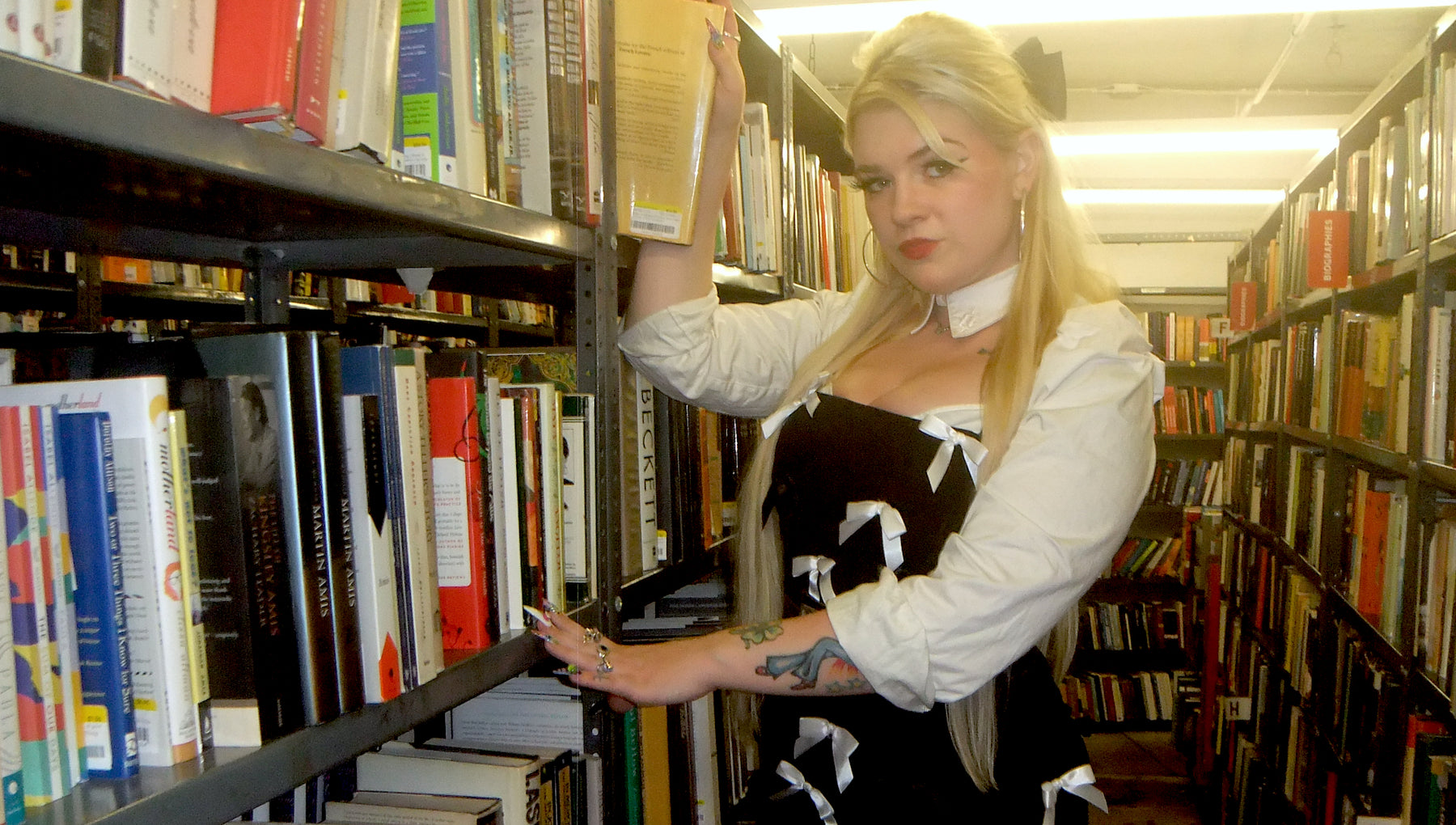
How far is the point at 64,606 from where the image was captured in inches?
21.1

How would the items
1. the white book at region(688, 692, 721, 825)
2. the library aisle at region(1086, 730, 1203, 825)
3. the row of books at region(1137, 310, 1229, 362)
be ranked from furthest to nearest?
the row of books at region(1137, 310, 1229, 362) → the library aisle at region(1086, 730, 1203, 825) → the white book at region(688, 692, 721, 825)

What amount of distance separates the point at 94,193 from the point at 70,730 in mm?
406

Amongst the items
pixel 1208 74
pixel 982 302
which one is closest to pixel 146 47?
pixel 982 302

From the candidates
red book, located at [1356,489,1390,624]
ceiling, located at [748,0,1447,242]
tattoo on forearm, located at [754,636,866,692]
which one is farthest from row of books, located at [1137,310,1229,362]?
tattoo on forearm, located at [754,636,866,692]

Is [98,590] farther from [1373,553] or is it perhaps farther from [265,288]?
[1373,553]

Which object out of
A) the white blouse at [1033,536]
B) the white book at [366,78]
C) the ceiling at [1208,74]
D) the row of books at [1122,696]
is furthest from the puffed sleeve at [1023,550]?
the row of books at [1122,696]

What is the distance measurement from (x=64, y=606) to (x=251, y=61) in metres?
0.35

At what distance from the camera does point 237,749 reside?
606mm

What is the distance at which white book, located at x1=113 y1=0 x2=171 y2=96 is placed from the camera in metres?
0.51

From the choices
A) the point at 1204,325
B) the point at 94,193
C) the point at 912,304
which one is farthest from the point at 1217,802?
the point at 94,193

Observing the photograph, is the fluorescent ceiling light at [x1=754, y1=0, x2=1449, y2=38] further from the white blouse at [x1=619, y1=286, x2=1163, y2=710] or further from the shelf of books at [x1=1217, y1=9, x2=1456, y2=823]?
the white blouse at [x1=619, y1=286, x2=1163, y2=710]

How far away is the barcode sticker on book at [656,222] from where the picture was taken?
113 centimetres

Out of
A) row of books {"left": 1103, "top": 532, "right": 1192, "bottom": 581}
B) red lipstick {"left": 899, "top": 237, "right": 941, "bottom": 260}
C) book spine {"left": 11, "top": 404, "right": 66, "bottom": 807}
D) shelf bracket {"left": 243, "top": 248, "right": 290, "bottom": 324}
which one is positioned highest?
red lipstick {"left": 899, "top": 237, "right": 941, "bottom": 260}

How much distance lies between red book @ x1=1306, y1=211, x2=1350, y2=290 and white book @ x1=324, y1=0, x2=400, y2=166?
2474mm
